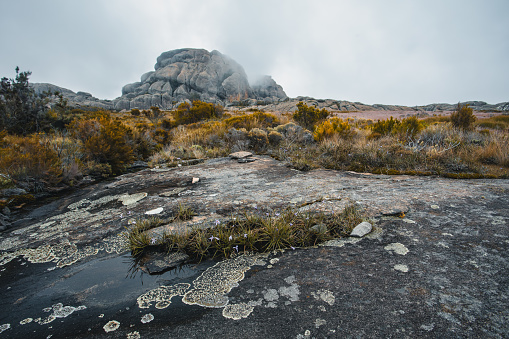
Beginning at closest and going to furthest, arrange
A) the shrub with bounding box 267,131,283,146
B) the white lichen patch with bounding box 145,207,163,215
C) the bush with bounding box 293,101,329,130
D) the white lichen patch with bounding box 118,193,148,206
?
the white lichen patch with bounding box 145,207,163,215
the white lichen patch with bounding box 118,193,148,206
the shrub with bounding box 267,131,283,146
the bush with bounding box 293,101,329,130

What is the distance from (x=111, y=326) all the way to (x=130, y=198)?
8.43ft

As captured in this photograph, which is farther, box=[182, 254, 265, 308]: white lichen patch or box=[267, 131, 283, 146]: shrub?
box=[267, 131, 283, 146]: shrub

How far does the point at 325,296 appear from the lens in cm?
127

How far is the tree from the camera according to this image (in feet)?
30.0

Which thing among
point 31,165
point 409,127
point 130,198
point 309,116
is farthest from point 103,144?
point 309,116

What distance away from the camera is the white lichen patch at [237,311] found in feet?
3.87

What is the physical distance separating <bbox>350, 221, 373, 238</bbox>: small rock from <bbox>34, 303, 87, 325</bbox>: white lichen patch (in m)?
2.11

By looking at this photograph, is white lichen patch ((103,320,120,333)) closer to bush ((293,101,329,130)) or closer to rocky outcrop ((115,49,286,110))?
bush ((293,101,329,130))

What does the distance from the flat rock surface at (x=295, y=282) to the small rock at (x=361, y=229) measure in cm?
6

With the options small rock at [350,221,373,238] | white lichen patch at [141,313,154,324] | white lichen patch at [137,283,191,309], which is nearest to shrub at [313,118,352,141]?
small rock at [350,221,373,238]

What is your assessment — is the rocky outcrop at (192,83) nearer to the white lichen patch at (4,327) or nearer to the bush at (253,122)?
the bush at (253,122)

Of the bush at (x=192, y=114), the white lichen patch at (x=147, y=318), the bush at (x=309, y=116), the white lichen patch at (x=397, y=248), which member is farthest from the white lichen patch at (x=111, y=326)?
the bush at (x=192, y=114)

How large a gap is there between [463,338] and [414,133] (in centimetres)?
890

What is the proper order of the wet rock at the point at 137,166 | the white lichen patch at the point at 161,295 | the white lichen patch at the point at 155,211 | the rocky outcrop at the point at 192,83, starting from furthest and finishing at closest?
the rocky outcrop at the point at 192,83
the wet rock at the point at 137,166
the white lichen patch at the point at 155,211
the white lichen patch at the point at 161,295
